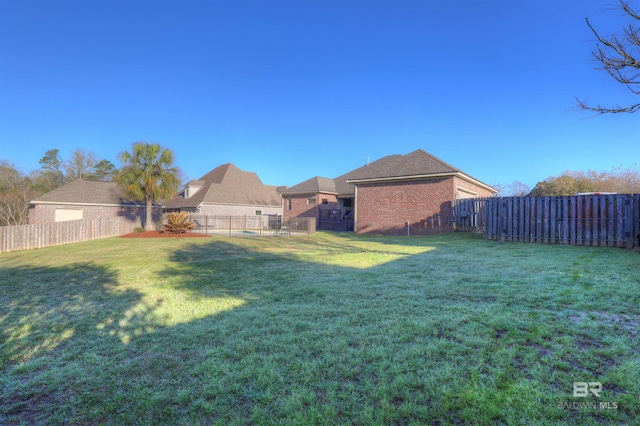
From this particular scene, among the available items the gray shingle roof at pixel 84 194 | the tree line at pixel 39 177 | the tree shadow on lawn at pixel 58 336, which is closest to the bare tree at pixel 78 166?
the tree line at pixel 39 177

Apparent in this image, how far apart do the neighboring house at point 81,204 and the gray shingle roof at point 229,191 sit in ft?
11.8

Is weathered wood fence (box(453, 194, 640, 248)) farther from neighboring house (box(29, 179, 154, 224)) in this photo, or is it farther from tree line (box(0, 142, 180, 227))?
neighboring house (box(29, 179, 154, 224))

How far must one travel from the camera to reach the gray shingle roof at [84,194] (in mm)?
24234

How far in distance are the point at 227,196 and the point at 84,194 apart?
11.4 metres

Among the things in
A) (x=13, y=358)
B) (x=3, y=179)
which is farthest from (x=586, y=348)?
(x=3, y=179)

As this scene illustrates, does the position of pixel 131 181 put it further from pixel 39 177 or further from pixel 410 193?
pixel 39 177

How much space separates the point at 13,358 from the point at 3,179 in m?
35.3

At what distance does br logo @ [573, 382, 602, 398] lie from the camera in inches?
82.4

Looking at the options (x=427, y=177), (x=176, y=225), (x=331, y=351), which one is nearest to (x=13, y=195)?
(x=176, y=225)

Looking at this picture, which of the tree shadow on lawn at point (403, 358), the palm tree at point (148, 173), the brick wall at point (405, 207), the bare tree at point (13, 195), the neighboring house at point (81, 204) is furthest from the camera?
the bare tree at point (13, 195)

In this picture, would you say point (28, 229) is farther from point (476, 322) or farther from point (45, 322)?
point (476, 322)

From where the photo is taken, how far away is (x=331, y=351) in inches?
113

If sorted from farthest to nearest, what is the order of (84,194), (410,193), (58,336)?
1. (84,194)
2. (410,193)
3. (58,336)

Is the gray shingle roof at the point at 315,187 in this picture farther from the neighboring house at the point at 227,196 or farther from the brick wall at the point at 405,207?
the neighboring house at the point at 227,196
